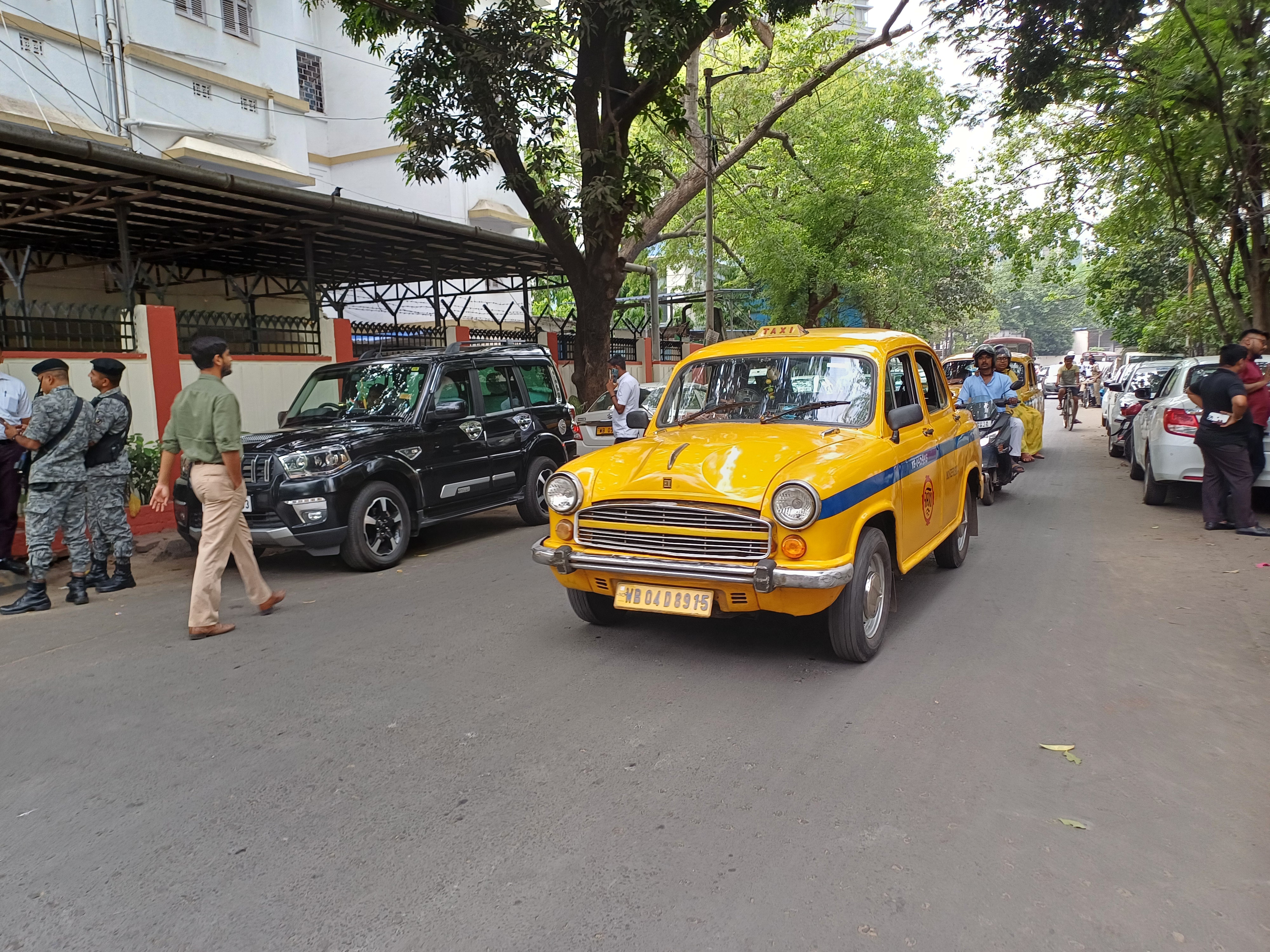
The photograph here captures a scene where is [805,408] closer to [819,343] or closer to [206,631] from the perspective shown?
[819,343]

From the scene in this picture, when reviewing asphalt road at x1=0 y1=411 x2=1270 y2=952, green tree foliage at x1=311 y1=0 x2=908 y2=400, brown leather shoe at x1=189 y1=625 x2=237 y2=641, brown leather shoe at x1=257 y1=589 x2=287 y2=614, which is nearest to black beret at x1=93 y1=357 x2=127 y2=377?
asphalt road at x1=0 y1=411 x2=1270 y2=952

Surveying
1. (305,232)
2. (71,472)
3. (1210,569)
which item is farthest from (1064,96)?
(71,472)

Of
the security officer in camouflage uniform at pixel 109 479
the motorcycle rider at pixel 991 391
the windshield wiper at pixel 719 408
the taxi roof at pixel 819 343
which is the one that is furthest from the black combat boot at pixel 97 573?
the motorcycle rider at pixel 991 391

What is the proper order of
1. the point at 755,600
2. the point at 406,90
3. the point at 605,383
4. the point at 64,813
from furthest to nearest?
the point at 605,383 → the point at 406,90 → the point at 755,600 → the point at 64,813

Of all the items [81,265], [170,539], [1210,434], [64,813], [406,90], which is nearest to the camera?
[64,813]

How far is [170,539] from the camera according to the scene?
30.2 feet

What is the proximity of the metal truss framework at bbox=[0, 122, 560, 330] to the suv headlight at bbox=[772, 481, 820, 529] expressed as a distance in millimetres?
9206

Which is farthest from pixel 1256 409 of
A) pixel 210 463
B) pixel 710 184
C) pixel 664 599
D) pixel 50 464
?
pixel 710 184

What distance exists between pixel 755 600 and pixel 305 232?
1196 centimetres

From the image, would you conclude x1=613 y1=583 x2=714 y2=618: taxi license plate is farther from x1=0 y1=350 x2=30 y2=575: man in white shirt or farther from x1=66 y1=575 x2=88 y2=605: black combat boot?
x1=0 y1=350 x2=30 y2=575: man in white shirt

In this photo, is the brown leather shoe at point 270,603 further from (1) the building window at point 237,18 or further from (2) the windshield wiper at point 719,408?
(1) the building window at point 237,18

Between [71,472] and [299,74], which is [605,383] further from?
[299,74]

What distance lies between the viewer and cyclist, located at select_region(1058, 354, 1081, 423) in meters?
23.9

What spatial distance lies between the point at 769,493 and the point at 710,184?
1495 centimetres
